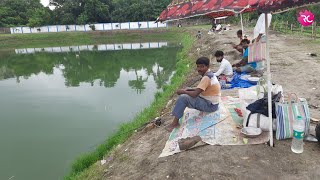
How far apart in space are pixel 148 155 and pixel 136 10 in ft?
162

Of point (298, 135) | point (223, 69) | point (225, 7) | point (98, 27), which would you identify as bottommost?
point (298, 135)

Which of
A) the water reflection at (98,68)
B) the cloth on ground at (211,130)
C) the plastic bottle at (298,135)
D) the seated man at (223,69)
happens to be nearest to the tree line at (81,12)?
the water reflection at (98,68)

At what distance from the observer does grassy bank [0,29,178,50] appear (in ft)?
144

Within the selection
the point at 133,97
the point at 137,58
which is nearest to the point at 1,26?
the point at 137,58

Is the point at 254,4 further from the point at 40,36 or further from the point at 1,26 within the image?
the point at 1,26

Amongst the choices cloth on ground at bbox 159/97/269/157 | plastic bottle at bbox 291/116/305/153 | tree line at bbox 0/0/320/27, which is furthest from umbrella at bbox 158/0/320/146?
tree line at bbox 0/0/320/27

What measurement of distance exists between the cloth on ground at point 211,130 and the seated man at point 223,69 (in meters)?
2.19

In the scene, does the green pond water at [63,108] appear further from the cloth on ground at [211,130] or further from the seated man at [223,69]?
the seated man at [223,69]

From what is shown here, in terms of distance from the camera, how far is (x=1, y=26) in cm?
5222

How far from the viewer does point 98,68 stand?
73.8 feet

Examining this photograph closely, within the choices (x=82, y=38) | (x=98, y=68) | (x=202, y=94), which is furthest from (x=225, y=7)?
(x=82, y=38)

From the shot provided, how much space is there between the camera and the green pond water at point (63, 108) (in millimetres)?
7801

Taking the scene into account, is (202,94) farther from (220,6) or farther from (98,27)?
(98,27)

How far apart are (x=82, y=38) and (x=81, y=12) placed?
35.7 feet
